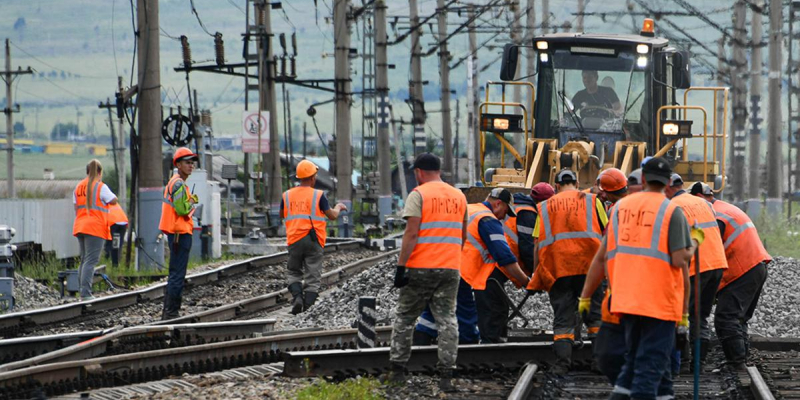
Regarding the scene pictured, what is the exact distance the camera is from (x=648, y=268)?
8289 mm

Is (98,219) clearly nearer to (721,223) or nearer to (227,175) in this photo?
(721,223)

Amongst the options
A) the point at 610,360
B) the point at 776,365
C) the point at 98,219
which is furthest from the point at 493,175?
the point at 610,360

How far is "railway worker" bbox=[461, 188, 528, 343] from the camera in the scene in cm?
1140

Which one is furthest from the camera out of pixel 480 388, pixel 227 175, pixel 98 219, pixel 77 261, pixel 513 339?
pixel 227 175

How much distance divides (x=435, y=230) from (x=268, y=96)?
3147 cm

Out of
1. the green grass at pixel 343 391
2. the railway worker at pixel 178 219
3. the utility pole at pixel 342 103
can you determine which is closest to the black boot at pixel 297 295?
the railway worker at pixel 178 219

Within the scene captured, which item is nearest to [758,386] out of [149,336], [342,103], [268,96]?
[149,336]

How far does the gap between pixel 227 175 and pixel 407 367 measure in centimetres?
2171

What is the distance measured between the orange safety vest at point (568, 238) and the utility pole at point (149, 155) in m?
12.8

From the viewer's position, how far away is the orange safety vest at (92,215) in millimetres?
17062

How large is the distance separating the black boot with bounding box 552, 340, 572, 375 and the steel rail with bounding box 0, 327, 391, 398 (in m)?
2.64

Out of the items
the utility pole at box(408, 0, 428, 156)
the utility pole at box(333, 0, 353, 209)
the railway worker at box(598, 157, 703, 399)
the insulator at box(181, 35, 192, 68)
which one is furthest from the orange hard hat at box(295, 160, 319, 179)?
the utility pole at box(408, 0, 428, 156)

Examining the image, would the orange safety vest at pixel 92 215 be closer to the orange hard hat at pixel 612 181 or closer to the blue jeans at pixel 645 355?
the orange hard hat at pixel 612 181

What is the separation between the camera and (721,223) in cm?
1198
